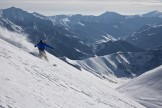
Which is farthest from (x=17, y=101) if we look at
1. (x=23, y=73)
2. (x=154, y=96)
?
(x=154, y=96)

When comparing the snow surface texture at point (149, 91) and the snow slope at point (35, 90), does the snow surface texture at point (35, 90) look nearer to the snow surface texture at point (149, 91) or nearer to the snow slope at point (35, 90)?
the snow slope at point (35, 90)

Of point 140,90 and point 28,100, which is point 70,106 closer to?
point 28,100

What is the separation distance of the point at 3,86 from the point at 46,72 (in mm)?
10586

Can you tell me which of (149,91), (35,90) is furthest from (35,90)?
(149,91)

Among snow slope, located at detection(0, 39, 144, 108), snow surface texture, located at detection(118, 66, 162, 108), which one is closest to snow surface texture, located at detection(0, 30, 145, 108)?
snow slope, located at detection(0, 39, 144, 108)

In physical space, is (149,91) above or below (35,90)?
above

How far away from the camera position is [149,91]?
167 feet

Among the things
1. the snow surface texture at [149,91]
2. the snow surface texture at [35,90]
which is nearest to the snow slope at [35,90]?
the snow surface texture at [35,90]

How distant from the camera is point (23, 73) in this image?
958 inches

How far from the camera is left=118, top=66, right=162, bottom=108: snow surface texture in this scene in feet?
144

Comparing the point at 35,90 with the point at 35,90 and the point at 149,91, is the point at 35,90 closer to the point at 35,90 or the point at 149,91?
the point at 35,90

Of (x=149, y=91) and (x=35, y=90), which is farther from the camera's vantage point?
(x=149, y=91)

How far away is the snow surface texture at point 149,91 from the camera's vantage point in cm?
A: 4375

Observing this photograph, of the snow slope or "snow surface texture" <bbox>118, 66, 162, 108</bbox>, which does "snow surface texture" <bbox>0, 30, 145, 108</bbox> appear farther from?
"snow surface texture" <bbox>118, 66, 162, 108</bbox>
